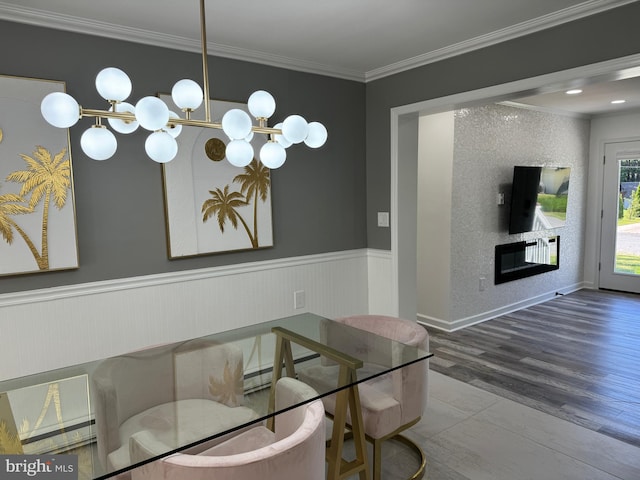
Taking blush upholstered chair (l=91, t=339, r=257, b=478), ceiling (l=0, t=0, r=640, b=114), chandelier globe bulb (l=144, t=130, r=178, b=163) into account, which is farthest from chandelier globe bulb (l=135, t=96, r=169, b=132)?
ceiling (l=0, t=0, r=640, b=114)

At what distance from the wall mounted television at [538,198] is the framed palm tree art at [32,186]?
4.31m

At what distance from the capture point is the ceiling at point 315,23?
7.70ft

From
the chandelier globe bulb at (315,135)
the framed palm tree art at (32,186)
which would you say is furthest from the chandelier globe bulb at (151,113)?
the framed palm tree art at (32,186)

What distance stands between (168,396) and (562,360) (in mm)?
3378

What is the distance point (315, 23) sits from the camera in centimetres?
261

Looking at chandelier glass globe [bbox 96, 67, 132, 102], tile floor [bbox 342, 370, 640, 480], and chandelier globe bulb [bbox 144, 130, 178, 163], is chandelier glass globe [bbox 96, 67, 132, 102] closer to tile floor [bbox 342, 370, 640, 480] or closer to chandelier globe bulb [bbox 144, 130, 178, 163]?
chandelier globe bulb [bbox 144, 130, 178, 163]

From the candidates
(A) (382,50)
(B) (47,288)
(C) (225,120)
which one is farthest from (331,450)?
(A) (382,50)

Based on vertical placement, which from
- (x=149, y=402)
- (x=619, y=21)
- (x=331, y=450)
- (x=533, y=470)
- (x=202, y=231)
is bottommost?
(x=533, y=470)

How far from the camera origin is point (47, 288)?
2543 mm

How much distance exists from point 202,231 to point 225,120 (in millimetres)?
1598

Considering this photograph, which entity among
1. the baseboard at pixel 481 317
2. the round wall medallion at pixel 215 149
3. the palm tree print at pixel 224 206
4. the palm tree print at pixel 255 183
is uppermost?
the round wall medallion at pixel 215 149

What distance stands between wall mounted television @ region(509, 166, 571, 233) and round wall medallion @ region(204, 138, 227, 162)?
11.0 feet

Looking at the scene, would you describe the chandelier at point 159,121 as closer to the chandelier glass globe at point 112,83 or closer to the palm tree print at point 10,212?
the chandelier glass globe at point 112,83

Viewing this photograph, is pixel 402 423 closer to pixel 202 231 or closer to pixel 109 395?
pixel 109 395
